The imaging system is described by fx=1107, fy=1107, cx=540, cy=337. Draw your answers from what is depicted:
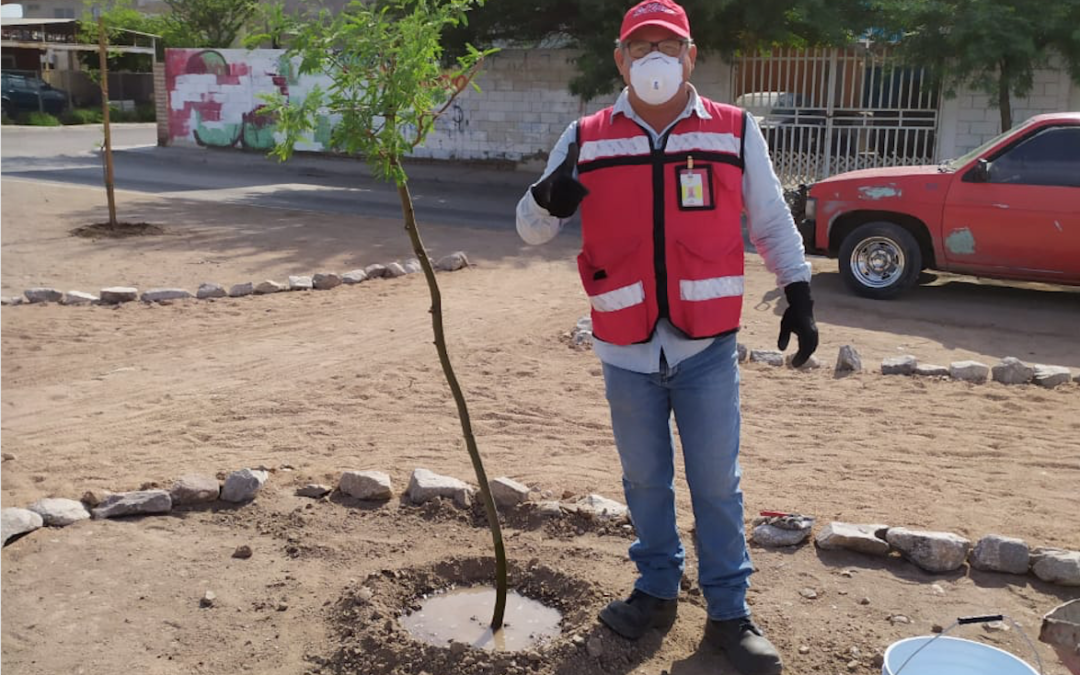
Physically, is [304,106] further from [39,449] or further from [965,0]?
[965,0]

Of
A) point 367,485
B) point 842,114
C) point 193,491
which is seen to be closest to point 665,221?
point 367,485

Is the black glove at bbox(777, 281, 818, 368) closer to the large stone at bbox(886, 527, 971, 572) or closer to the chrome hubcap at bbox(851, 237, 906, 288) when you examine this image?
the large stone at bbox(886, 527, 971, 572)

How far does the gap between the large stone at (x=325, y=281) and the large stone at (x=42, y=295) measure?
226 centimetres

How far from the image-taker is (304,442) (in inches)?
248

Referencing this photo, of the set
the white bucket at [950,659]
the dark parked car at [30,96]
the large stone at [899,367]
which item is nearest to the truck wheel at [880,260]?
the large stone at [899,367]

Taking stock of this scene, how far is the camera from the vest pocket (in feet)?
12.2

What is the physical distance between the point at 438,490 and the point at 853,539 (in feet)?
6.34

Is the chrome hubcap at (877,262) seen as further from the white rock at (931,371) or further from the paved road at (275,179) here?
the paved road at (275,179)

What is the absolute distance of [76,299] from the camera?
32.4 feet

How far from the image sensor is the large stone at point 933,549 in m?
4.58

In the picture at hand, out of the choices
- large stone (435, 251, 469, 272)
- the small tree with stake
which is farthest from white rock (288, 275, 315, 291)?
→ the small tree with stake

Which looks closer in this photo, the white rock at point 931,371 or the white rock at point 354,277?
the white rock at point 931,371

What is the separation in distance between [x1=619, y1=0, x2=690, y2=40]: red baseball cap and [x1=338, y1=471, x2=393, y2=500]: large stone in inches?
102

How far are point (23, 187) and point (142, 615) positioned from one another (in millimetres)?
16913
